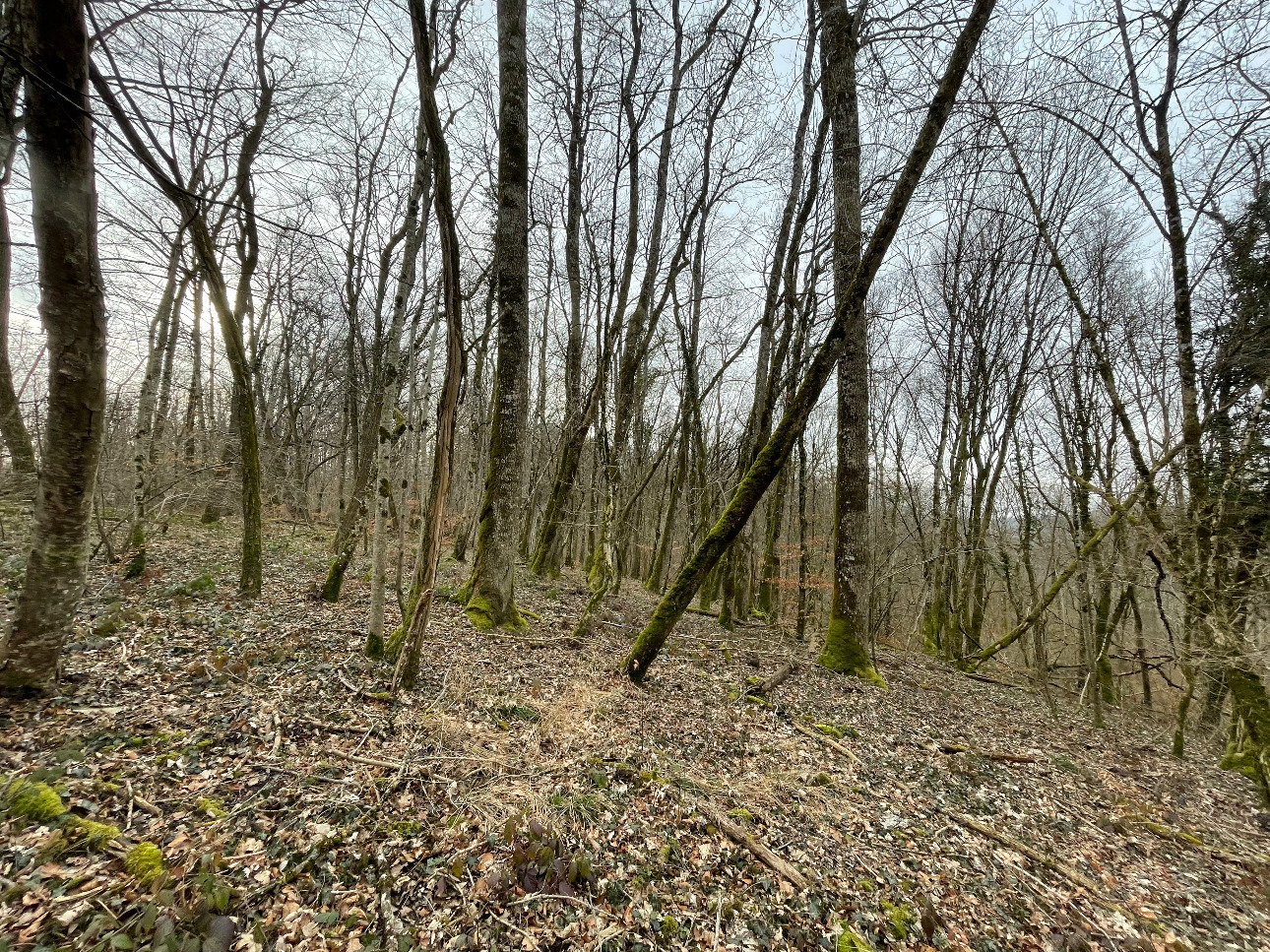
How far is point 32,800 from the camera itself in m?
2.14

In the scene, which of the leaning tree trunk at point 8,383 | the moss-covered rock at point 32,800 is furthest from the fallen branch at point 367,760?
the leaning tree trunk at point 8,383

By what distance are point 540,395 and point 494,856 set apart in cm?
1571

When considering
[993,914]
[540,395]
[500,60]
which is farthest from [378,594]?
[540,395]

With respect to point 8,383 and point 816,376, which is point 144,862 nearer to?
point 816,376

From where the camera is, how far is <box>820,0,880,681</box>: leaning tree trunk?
6.92 meters

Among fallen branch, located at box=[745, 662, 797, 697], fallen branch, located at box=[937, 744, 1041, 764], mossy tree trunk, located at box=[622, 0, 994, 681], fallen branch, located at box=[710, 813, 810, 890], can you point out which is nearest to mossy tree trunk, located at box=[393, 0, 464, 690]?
mossy tree trunk, located at box=[622, 0, 994, 681]

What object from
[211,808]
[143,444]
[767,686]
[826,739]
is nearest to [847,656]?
[767,686]

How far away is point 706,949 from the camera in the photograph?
2.29 m

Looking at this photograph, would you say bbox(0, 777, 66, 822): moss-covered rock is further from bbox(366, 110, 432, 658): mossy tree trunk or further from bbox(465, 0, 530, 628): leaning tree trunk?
bbox(465, 0, 530, 628): leaning tree trunk

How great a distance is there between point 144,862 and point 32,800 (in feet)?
2.12

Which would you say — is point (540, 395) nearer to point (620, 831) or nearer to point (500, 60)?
point (500, 60)

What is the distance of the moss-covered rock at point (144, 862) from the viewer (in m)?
1.98

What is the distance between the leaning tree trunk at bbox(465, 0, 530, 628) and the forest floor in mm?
1031

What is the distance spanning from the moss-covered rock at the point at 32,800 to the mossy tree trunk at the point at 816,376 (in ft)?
13.7
